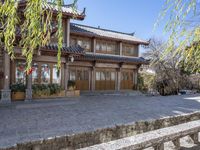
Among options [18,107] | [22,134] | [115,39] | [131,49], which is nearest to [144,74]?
[131,49]

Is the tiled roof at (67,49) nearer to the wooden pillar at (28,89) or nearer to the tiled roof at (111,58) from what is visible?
the wooden pillar at (28,89)

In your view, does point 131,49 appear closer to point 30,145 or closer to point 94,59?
point 94,59

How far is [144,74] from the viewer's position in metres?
22.7

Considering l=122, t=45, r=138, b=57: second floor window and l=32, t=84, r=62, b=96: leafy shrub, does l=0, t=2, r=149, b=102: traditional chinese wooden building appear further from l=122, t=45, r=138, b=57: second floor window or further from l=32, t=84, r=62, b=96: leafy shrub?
l=32, t=84, r=62, b=96: leafy shrub

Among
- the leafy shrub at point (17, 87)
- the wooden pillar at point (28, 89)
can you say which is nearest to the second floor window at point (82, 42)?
the wooden pillar at point (28, 89)

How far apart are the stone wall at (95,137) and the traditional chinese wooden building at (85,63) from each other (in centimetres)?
733

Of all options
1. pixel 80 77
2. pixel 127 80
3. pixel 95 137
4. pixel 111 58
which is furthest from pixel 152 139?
pixel 127 80

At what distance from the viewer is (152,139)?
3.49m

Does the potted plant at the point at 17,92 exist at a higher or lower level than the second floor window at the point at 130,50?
lower

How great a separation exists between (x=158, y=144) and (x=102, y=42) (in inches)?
578

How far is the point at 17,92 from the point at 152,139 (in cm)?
887

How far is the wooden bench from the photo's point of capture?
10.2 ft

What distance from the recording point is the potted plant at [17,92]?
10.4 metres

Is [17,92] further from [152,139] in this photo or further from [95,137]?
[152,139]
